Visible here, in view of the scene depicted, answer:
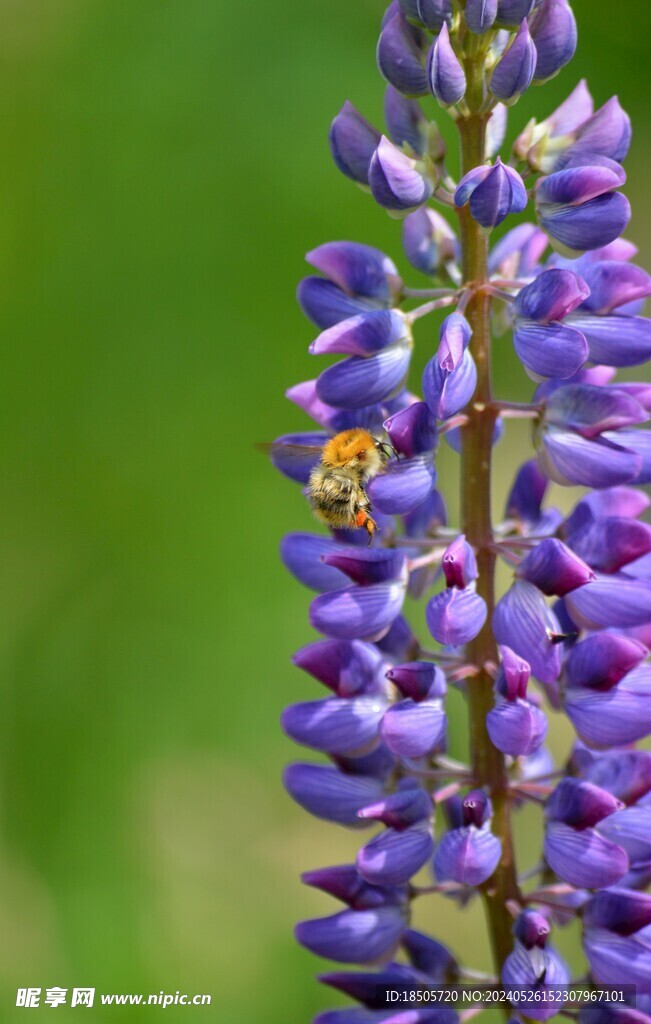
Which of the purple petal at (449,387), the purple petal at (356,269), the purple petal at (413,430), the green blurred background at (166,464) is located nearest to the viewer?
the purple petal at (449,387)

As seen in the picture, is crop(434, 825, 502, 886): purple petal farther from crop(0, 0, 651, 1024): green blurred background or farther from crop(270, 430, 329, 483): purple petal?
crop(0, 0, 651, 1024): green blurred background

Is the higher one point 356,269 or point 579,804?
point 356,269

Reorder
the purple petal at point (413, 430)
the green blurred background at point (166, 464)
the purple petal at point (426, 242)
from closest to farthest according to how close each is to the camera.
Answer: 1. the purple petal at point (413, 430)
2. the purple petal at point (426, 242)
3. the green blurred background at point (166, 464)

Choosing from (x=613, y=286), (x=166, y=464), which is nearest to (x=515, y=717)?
(x=613, y=286)

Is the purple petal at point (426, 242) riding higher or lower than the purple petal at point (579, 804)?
higher

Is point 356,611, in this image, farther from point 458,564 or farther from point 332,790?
point 332,790

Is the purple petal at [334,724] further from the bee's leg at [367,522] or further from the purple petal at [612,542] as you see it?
the purple petal at [612,542]

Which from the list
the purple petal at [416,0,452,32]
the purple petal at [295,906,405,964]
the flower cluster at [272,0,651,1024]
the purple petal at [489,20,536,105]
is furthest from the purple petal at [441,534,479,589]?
the purple petal at [416,0,452,32]

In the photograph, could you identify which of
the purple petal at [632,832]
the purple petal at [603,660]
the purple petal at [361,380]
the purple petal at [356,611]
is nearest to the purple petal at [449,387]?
the purple petal at [361,380]
